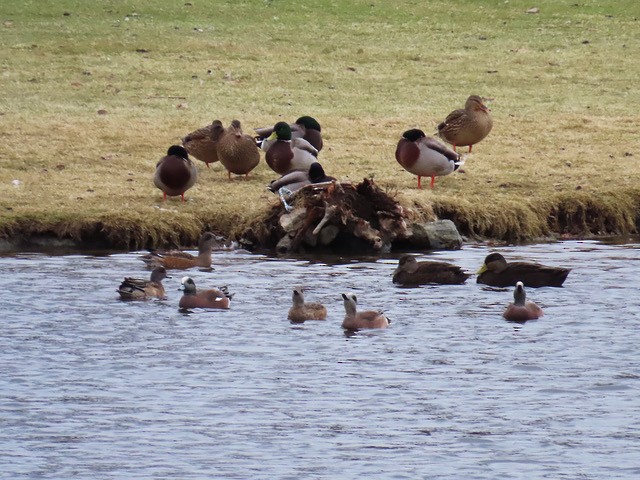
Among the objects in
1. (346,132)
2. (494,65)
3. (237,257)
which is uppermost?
(494,65)

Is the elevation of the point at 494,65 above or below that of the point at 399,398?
above

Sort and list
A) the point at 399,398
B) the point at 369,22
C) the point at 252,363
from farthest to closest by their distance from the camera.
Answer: the point at 369,22 → the point at 252,363 → the point at 399,398

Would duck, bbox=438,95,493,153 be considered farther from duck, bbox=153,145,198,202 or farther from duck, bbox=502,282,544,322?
duck, bbox=502,282,544,322

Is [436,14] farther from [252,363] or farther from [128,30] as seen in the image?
[252,363]

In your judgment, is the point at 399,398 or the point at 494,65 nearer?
the point at 399,398

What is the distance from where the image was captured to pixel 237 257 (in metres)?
18.6

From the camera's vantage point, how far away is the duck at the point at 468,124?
23.6 meters

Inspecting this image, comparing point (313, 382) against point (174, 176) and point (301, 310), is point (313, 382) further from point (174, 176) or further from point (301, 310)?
point (174, 176)

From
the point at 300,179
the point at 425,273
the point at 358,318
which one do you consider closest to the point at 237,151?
the point at 300,179

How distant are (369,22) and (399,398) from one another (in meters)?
27.1

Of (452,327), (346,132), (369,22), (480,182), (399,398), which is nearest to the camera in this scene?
(399,398)

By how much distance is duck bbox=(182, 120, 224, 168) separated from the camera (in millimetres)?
22672

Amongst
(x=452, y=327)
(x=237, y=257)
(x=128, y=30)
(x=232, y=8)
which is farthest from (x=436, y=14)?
(x=452, y=327)

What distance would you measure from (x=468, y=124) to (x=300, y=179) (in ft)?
14.3
